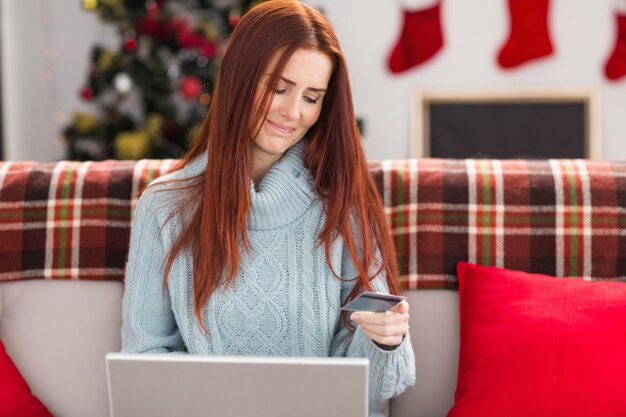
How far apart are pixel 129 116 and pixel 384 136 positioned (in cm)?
114

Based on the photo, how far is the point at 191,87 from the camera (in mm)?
3260

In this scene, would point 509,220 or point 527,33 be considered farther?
point 527,33

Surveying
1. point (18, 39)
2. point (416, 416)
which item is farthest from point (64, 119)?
point (416, 416)

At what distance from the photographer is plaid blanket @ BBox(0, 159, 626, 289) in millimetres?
1602

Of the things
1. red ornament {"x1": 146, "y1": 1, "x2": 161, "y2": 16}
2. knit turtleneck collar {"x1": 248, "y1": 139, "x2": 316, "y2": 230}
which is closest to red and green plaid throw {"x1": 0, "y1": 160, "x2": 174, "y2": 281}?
knit turtleneck collar {"x1": 248, "y1": 139, "x2": 316, "y2": 230}

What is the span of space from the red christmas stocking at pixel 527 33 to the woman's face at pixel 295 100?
2253 mm

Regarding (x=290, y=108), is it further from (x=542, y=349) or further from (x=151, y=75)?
(x=151, y=75)

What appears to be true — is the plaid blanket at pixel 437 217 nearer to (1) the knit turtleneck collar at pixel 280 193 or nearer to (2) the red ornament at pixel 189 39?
(1) the knit turtleneck collar at pixel 280 193

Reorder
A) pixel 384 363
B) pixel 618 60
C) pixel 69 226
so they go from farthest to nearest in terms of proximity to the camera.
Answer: pixel 618 60 → pixel 69 226 → pixel 384 363

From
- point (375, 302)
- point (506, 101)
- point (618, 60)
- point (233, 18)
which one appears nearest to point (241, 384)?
point (375, 302)

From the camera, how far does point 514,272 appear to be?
155cm

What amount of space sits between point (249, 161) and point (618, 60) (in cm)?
251

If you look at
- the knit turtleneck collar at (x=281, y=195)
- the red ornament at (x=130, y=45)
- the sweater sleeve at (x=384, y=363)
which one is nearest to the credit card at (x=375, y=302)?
the sweater sleeve at (x=384, y=363)

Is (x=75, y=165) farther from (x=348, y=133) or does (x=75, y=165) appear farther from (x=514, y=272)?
(x=514, y=272)
